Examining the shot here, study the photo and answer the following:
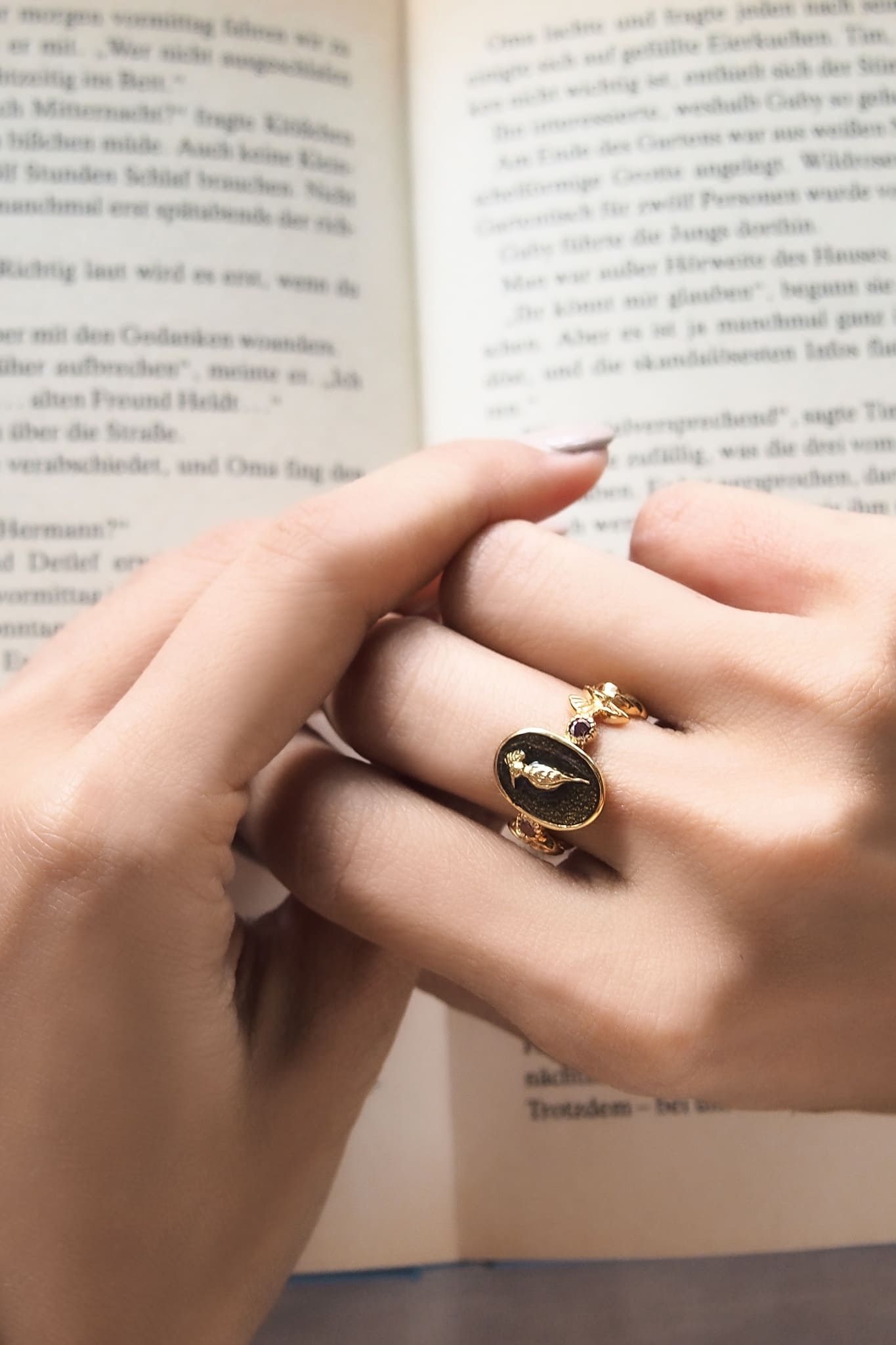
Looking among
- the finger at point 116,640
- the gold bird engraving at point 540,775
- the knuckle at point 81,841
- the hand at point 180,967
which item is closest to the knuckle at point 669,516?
the hand at point 180,967

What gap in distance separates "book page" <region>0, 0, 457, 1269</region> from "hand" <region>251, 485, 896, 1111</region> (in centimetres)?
48

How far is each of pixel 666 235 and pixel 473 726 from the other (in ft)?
2.53

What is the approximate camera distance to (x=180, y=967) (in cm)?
63

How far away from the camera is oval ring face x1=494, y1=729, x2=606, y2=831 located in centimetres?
64

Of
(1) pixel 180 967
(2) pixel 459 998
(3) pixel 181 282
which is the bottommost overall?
(2) pixel 459 998

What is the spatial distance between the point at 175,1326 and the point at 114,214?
111 cm

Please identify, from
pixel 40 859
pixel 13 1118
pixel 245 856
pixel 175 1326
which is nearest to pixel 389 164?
pixel 245 856

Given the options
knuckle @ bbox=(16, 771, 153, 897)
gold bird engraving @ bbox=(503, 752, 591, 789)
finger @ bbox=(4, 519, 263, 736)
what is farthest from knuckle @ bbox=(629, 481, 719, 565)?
knuckle @ bbox=(16, 771, 153, 897)

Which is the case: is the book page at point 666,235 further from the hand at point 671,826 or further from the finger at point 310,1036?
the finger at point 310,1036

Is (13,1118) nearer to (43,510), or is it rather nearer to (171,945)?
(171,945)

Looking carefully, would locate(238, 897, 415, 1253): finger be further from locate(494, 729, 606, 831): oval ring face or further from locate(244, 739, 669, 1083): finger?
locate(494, 729, 606, 831): oval ring face

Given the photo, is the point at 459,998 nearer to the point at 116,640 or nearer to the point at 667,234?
the point at 116,640

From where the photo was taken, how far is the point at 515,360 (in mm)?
1141

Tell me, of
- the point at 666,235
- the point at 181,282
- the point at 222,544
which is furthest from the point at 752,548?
the point at 181,282
